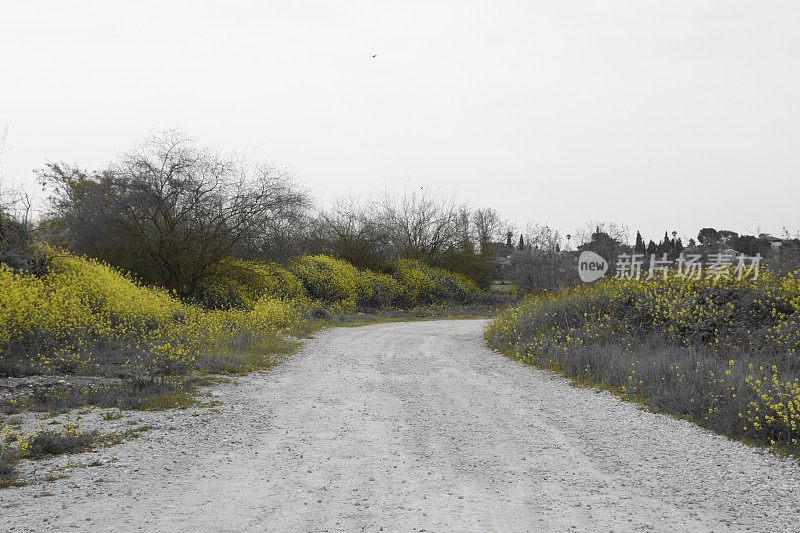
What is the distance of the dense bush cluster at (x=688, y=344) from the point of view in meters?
8.29

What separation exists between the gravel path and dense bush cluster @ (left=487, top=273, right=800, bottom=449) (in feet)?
2.00

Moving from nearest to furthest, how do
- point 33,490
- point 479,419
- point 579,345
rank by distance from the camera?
1. point 33,490
2. point 479,419
3. point 579,345

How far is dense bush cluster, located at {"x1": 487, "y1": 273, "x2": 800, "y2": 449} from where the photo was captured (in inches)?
326

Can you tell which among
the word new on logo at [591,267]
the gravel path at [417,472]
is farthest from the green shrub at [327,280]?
the gravel path at [417,472]

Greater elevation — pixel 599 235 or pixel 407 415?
pixel 599 235

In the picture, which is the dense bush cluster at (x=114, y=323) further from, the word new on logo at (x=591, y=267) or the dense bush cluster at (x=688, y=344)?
the word new on logo at (x=591, y=267)

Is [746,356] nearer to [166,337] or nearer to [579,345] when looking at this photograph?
[579,345]

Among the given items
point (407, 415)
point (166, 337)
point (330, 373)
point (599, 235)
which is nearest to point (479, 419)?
point (407, 415)

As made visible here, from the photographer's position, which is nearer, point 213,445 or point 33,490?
point 33,490

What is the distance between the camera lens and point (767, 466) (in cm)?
662

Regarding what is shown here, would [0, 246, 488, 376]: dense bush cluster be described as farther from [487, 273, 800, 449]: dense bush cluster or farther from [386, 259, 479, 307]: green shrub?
[386, 259, 479, 307]: green shrub

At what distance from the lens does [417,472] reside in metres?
6.36

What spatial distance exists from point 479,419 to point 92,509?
5.28 metres

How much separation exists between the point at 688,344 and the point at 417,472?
9603 millimetres
